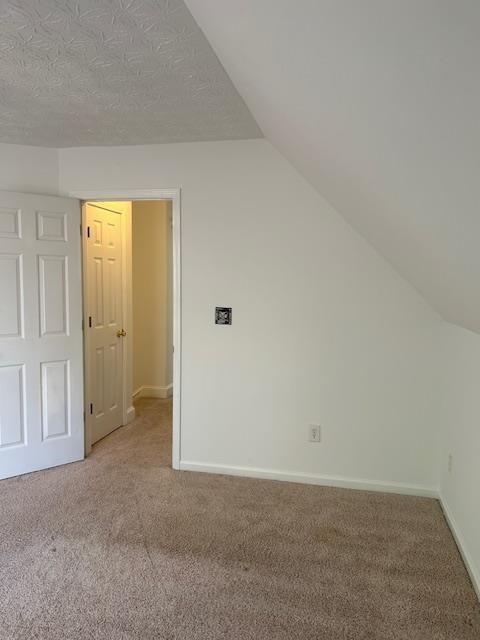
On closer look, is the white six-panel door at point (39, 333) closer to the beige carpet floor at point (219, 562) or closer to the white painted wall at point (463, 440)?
the beige carpet floor at point (219, 562)

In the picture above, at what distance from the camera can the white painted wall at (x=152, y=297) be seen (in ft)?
15.6

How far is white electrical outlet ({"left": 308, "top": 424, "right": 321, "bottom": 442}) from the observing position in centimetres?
290

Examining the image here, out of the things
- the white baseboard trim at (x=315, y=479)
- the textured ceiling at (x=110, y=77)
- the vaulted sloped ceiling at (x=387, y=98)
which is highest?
the textured ceiling at (x=110, y=77)

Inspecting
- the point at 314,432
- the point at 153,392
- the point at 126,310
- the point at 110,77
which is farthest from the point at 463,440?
the point at 153,392

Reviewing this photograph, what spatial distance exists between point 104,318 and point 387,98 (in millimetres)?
3189

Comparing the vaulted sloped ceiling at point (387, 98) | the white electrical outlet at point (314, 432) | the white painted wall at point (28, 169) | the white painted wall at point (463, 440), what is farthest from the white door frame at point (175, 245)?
the white painted wall at point (463, 440)

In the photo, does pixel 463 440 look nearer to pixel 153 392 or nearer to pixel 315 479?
pixel 315 479

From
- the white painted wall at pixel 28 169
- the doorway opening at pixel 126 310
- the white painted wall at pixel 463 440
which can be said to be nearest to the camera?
the white painted wall at pixel 463 440

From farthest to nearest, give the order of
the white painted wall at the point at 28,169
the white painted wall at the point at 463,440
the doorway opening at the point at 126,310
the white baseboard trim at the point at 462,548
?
the doorway opening at the point at 126,310
the white painted wall at the point at 28,169
the white painted wall at the point at 463,440
the white baseboard trim at the point at 462,548

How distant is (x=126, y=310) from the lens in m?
4.00

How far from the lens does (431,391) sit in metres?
2.73

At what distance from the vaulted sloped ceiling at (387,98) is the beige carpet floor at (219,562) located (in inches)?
50.6

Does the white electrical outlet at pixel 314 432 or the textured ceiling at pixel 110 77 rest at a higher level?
the textured ceiling at pixel 110 77

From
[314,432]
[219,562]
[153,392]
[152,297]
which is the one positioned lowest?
[219,562]
